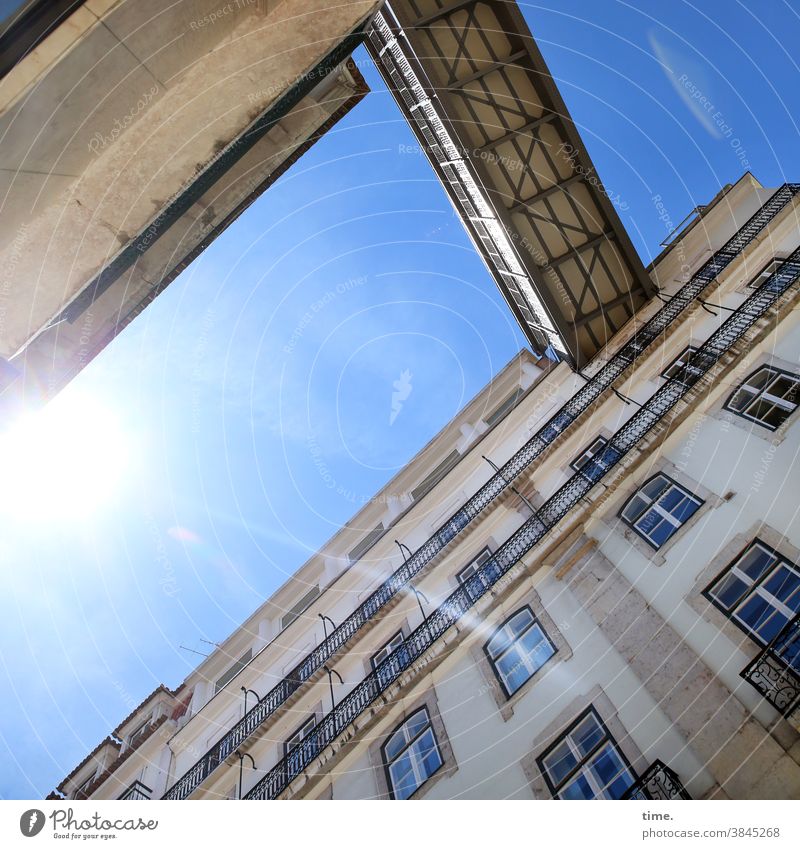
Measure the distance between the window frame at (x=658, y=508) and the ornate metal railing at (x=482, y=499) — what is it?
11.3ft

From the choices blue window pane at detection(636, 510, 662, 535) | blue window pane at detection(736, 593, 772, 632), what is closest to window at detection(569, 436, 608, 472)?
blue window pane at detection(636, 510, 662, 535)

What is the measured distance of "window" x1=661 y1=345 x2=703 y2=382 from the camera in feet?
48.1

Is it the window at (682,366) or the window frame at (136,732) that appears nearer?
the window at (682,366)

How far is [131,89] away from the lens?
6535mm

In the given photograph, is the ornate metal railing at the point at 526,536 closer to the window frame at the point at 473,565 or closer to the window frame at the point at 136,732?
the window frame at the point at 473,565

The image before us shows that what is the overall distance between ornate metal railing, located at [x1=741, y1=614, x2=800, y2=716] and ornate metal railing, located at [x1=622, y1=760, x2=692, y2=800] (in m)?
1.65

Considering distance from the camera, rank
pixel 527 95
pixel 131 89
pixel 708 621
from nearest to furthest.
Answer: pixel 131 89 < pixel 708 621 < pixel 527 95

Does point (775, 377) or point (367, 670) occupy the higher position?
point (367, 670)

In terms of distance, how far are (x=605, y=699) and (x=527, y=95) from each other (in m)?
15.1

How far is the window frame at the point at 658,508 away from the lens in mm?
11484

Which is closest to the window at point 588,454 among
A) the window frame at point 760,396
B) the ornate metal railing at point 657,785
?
the window frame at point 760,396

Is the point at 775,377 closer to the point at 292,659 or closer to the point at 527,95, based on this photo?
the point at 527,95

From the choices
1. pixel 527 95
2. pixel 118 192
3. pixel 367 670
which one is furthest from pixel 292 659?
pixel 527 95
